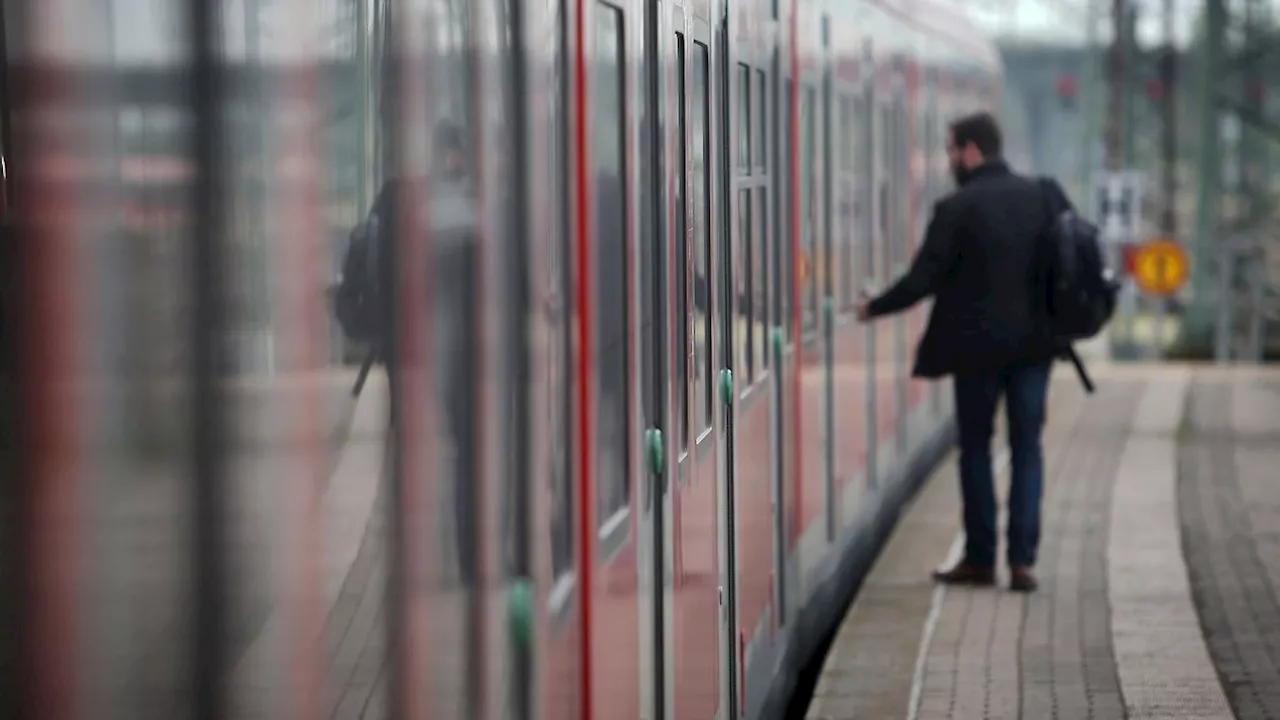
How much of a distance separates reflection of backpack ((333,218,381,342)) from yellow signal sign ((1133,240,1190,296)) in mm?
21382

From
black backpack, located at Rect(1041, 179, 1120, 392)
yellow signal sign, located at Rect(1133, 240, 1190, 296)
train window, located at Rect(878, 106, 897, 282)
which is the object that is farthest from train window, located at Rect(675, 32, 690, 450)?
yellow signal sign, located at Rect(1133, 240, 1190, 296)

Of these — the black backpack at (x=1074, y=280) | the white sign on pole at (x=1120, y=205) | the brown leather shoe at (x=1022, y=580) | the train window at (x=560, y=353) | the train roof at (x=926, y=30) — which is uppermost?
the train roof at (x=926, y=30)

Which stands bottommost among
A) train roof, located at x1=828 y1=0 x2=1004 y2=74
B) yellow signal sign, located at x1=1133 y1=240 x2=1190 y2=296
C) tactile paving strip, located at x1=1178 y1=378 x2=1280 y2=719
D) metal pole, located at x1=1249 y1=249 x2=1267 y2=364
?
metal pole, located at x1=1249 y1=249 x2=1267 y2=364

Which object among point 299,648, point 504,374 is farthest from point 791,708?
point 299,648

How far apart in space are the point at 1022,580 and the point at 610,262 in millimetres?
5769

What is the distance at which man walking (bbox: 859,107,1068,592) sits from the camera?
28.6ft

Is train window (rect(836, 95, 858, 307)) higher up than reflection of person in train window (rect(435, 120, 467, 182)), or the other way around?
reflection of person in train window (rect(435, 120, 467, 182))

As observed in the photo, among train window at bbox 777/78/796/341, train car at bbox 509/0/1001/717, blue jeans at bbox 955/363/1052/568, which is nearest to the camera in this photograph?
train car at bbox 509/0/1001/717

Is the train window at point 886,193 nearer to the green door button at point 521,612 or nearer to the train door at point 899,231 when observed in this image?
the train door at point 899,231

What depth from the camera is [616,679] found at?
3.73 meters

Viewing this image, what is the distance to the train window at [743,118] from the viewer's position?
5703mm

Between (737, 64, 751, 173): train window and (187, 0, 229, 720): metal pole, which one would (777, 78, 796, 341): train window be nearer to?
(737, 64, 751, 173): train window

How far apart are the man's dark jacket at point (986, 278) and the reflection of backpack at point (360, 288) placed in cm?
621

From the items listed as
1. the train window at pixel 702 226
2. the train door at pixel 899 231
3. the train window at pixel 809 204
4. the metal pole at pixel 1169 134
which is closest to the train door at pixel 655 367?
the train window at pixel 702 226
